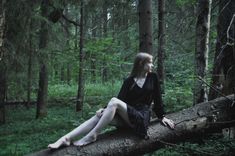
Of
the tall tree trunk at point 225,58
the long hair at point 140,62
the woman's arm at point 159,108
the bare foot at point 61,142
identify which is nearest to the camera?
the bare foot at point 61,142

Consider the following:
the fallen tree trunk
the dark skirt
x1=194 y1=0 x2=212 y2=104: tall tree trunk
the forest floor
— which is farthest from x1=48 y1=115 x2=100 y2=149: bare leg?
x1=194 y1=0 x2=212 y2=104: tall tree trunk

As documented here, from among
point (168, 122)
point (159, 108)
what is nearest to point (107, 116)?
point (159, 108)

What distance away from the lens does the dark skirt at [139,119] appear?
5.64 metres

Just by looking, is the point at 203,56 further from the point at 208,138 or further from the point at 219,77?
the point at 208,138

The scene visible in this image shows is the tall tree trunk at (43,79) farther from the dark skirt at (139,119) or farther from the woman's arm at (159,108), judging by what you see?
the dark skirt at (139,119)

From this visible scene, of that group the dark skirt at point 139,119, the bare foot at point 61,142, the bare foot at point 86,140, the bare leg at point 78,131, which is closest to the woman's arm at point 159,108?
the dark skirt at point 139,119

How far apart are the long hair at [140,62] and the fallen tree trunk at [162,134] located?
965 mm

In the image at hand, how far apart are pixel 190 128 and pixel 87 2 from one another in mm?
10065

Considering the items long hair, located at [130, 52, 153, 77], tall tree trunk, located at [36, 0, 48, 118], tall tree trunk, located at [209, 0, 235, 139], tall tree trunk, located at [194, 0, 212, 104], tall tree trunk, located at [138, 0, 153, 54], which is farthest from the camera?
tall tree trunk, located at [36, 0, 48, 118]

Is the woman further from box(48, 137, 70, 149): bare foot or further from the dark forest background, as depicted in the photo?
the dark forest background

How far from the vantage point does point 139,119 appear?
5660 millimetres

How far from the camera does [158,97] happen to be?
6.05m

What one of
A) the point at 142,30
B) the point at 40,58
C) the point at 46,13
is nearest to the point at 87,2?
the point at 46,13

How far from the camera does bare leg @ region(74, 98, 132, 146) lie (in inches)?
218
